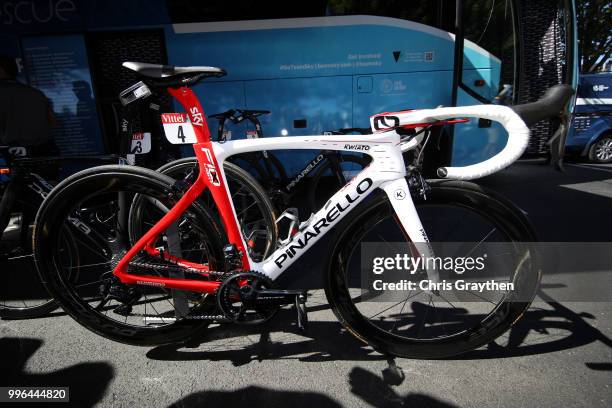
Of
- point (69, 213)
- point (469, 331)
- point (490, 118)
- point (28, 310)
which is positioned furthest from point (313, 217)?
point (28, 310)

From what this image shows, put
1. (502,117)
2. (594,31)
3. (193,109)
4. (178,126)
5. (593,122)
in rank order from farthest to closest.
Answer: (594,31)
(593,122)
(178,126)
(193,109)
(502,117)

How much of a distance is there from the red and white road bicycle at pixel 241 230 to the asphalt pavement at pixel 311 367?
0.16 m

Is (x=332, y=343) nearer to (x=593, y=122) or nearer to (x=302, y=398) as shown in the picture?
(x=302, y=398)

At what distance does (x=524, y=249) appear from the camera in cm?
150

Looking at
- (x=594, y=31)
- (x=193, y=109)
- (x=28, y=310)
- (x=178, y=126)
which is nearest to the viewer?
(x=193, y=109)

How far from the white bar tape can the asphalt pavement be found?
1.10 metres

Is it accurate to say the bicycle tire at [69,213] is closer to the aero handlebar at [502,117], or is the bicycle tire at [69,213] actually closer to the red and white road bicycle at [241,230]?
the red and white road bicycle at [241,230]

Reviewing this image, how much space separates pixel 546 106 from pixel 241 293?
1.77 m

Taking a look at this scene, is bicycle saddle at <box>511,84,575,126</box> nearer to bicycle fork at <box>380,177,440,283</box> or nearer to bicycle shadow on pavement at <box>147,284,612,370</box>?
bicycle fork at <box>380,177,440,283</box>

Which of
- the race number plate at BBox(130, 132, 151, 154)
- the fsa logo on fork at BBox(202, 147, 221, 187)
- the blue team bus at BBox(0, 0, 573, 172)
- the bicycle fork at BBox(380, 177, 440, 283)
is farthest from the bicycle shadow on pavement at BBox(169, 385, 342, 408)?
the blue team bus at BBox(0, 0, 573, 172)

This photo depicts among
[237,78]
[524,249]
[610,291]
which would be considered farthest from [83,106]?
[610,291]

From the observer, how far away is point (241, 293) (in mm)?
1620

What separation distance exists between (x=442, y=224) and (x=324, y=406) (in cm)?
139

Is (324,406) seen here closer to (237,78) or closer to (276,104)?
(276,104)
